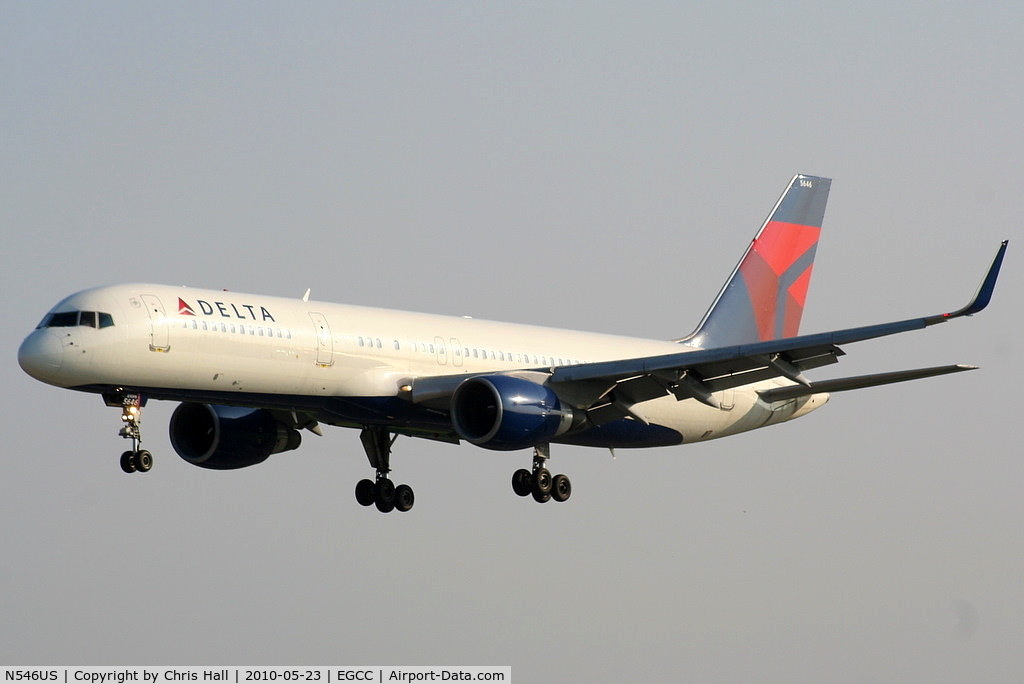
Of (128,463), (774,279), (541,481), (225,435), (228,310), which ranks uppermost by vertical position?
(774,279)

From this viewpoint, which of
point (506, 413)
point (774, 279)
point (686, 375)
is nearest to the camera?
point (506, 413)

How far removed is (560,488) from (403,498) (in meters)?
4.88

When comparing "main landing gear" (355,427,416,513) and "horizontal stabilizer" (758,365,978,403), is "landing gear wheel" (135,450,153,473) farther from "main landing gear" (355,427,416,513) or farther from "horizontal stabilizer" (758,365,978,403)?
"horizontal stabilizer" (758,365,978,403)

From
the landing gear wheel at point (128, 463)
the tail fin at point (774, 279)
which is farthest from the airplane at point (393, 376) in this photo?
the tail fin at point (774, 279)

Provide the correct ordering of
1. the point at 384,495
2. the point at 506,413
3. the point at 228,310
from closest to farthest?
the point at 228,310
the point at 506,413
the point at 384,495

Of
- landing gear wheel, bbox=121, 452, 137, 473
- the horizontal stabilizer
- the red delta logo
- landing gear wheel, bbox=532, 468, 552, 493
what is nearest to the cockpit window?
the red delta logo

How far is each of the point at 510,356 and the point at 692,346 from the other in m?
8.95

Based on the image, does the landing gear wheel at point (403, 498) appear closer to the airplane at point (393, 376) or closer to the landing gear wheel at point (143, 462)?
the airplane at point (393, 376)

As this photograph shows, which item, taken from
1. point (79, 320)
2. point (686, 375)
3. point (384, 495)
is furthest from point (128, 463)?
point (686, 375)

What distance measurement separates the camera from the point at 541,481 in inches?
1687

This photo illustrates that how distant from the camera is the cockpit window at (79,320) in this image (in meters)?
35.8

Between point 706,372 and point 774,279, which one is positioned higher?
point 774,279

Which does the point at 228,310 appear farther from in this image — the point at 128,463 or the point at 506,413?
the point at 506,413

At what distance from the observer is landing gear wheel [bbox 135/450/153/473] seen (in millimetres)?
36438
